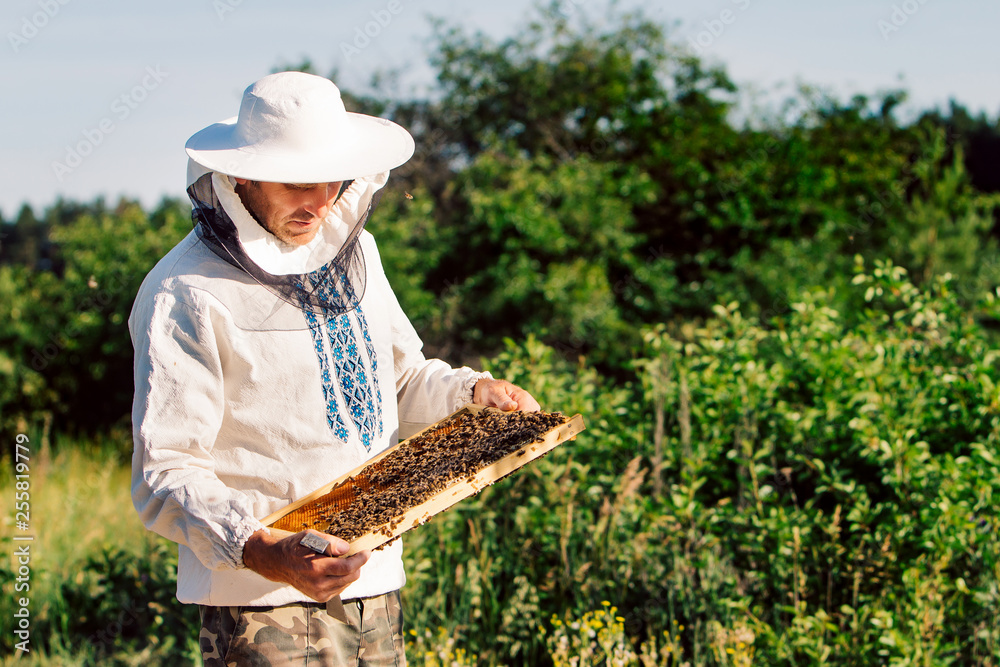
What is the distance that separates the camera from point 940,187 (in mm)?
12195

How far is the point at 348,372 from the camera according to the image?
215 centimetres

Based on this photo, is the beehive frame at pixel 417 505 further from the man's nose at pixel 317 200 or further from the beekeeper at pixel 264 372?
the man's nose at pixel 317 200

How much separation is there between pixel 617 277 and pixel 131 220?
690 cm

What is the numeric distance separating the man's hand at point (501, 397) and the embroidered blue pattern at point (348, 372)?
1.00 feet

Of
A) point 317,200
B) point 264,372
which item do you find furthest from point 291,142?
point 264,372

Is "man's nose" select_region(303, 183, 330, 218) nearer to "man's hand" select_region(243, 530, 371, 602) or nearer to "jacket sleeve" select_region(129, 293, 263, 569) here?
"jacket sleeve" select_region(129, 293, 263, 569)

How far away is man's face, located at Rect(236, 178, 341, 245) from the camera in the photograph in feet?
6.81

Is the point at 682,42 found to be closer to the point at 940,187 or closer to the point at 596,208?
the point at 596,208

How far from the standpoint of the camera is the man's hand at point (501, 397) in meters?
2.35

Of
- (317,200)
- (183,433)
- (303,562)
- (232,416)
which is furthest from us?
(317,200)

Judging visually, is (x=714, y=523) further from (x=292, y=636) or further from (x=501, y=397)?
(x=292, y=636)

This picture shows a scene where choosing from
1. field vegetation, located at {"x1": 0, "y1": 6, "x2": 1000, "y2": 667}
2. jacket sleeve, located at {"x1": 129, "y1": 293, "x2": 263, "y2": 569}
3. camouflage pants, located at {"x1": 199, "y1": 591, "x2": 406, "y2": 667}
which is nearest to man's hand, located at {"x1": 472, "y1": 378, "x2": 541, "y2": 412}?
camouflage pants, located at {"x1": 199, "y1": 591, "x2": 406, "y2": 667}

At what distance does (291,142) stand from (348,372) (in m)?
0.61

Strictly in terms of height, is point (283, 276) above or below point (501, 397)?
above
